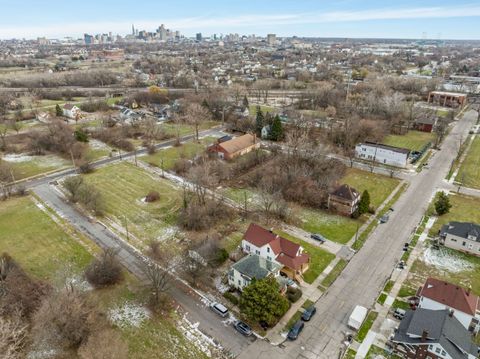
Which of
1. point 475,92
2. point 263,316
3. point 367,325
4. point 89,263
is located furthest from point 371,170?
point 475,92

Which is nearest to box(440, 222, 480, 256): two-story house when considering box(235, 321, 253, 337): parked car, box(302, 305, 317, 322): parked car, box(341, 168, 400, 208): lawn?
box(341, 168, 400, 208): lawn

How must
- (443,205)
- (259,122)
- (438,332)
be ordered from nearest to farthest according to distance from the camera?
(438,332)
(443,205)
(259,122)

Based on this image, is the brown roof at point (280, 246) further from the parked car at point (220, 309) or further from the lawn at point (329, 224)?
the parked car at point (220, 309)

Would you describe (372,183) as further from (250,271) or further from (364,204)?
(250,271)

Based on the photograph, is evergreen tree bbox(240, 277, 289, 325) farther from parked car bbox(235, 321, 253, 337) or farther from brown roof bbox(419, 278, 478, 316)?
brown roof bbox(419, 278, 478, 316)

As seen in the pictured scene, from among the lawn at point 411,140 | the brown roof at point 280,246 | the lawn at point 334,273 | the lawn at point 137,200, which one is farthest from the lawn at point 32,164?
the lawn at point 411,140

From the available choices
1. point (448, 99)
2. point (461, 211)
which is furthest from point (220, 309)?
point (448, 99)
